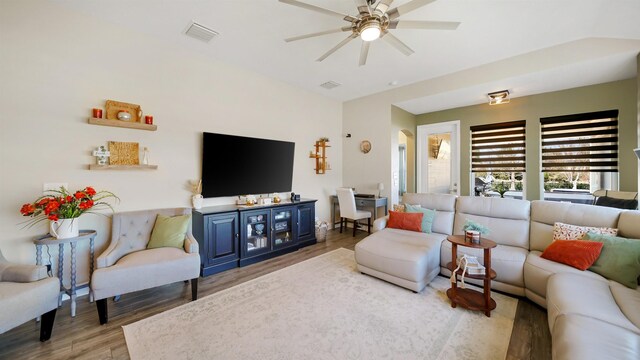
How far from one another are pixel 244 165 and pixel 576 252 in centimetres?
393

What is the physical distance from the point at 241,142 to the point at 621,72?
17.4 ft

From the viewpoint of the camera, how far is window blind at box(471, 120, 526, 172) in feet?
14.5

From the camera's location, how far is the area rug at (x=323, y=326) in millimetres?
1797

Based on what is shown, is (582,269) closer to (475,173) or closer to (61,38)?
(475,173)

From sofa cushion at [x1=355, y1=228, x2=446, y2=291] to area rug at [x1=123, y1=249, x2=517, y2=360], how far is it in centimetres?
19

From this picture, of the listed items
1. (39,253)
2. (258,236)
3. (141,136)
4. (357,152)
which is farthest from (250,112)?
(39,253)

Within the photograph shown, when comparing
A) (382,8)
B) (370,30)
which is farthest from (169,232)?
(382,8)

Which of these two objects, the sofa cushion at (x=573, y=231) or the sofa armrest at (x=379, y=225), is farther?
the sofa armrest at (x=379, y=225)

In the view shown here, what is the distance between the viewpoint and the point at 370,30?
2193 millimetres

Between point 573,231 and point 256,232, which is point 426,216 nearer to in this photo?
point 573,231

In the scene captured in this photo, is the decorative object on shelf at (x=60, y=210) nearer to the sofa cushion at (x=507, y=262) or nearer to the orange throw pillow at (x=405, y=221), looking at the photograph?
the orange throw pillow at (x=405, y=221)

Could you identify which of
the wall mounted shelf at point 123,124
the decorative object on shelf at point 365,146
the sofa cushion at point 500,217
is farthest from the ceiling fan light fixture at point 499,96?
the wall mounted shelf at point 123,124

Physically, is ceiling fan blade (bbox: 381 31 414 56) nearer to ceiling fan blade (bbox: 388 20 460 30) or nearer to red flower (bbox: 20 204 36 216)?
ceiling fan blade (bbox: 388 20 460 30)

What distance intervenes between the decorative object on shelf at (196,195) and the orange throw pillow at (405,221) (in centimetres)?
272
